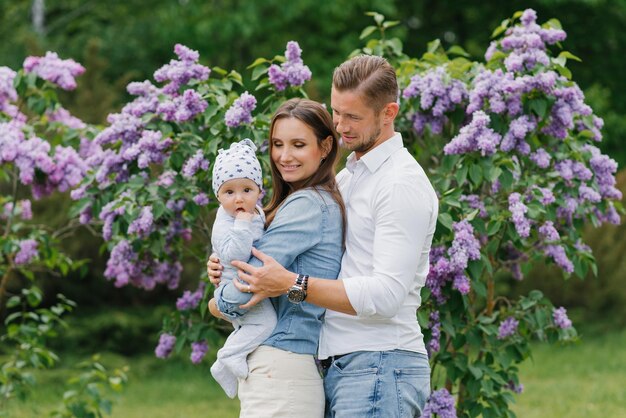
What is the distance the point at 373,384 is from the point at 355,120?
31.5 inches

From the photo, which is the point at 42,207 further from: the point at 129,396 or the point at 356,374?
the point at 356,374

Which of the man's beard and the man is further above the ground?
the man's beard

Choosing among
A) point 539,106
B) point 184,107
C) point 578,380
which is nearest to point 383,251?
point 539,106

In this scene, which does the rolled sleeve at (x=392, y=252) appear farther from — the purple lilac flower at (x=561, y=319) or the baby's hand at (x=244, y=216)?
the purple lilac flower at (x=561, y=319)

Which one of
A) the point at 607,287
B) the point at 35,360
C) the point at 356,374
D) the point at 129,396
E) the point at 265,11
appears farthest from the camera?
the point at 265,11

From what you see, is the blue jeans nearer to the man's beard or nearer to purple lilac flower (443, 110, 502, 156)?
the man's beard

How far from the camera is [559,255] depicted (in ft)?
15.3

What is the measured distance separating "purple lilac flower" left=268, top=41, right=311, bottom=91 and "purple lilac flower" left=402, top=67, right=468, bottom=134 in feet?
1.61

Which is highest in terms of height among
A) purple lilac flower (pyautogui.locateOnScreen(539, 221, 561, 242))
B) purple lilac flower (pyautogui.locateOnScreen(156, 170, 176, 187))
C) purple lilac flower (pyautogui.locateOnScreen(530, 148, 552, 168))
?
purple lilac flower (pyautogui.locateOnScreen(530, 148, 552, 168))

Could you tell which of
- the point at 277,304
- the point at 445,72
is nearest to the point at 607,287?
the point at 445,72

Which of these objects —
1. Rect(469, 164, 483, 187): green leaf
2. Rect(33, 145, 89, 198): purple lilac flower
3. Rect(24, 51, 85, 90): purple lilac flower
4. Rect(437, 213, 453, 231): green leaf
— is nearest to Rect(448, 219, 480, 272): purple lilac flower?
Rect(437, 213, 453, 231): green leaf

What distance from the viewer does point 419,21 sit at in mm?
18484

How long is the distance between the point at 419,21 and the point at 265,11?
4191 millimetres

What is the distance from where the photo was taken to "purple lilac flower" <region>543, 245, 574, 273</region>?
467 centimetres
